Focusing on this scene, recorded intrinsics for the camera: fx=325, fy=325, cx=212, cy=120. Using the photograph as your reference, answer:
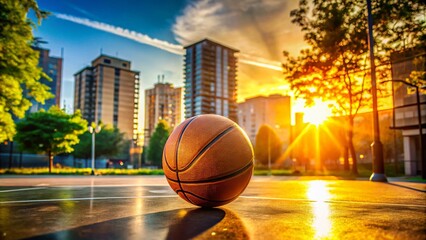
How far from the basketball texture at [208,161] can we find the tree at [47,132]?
34.6 meters

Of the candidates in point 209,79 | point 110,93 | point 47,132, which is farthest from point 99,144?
point 209,79

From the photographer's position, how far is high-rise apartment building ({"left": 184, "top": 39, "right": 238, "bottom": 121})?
163625mm

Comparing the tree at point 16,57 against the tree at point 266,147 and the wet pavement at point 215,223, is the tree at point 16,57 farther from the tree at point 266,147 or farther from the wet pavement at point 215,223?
the tree at point 266,147

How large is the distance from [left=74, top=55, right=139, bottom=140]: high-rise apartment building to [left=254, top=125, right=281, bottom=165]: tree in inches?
3686

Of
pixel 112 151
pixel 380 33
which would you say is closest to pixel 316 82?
pixel 380 33

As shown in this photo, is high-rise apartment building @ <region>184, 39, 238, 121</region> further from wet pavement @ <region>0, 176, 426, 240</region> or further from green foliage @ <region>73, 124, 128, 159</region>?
wet pavement @ <region>0, 176, 426, 240</region>

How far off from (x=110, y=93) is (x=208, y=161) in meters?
155

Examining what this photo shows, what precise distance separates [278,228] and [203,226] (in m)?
1.07

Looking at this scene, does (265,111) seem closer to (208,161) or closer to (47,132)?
(47,132)

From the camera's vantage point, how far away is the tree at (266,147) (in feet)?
227

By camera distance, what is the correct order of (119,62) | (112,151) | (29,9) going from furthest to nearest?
1. (119,62)
2. (112,151)
3. (29,9)

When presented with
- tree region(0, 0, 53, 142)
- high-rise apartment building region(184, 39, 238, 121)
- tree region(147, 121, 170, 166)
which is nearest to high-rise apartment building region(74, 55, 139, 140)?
high-rise apartment building region(184, 39, 238, 121)

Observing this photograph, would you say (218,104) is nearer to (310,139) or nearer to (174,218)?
(310,139)

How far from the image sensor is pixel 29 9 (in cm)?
Result: 1872
